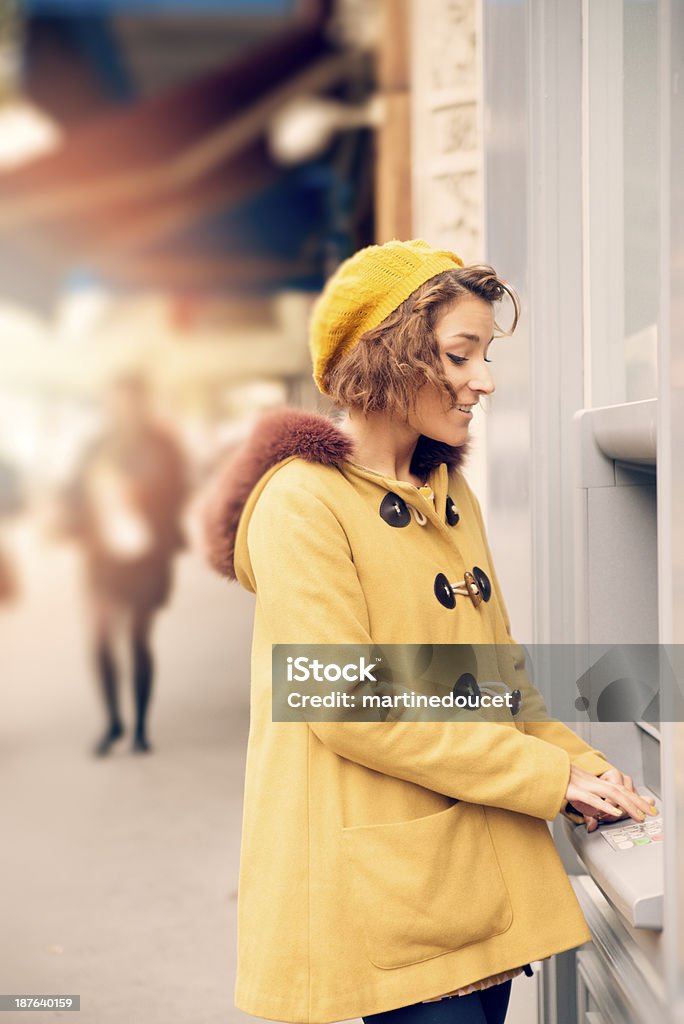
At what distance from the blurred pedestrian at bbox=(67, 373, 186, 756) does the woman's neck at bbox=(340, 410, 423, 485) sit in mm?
3051

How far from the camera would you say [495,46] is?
1.90 meters

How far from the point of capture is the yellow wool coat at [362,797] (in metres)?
1.02

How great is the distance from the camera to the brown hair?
110 centimetres

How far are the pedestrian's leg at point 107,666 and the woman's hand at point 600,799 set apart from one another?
325 centimetres

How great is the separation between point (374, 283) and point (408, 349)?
0.09 meters

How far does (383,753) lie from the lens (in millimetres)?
1018

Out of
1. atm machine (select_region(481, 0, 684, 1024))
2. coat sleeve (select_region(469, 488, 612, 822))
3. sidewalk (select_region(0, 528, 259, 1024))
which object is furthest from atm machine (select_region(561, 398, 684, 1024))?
sidewalk (select_region(0, 528, 259, 1024))

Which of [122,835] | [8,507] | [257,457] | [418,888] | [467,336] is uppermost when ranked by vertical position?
[8,507]

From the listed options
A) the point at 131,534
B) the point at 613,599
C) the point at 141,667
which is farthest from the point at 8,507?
the point at 613,599

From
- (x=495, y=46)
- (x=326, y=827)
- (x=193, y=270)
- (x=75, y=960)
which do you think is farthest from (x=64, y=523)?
(x=326, y=827)

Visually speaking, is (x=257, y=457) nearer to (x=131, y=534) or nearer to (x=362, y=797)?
(x=362, y=797)

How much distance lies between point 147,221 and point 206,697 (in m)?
2.93

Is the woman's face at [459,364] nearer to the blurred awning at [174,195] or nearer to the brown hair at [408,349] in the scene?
the brown hair at [408,349]

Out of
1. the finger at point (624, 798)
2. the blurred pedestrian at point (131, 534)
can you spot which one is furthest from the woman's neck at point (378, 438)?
the blurred pedestrian at point (131, 534)
